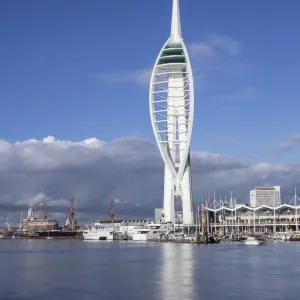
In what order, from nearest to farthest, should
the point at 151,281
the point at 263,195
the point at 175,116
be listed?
the point at 151,281
the point at 175,116
the point at 263,195

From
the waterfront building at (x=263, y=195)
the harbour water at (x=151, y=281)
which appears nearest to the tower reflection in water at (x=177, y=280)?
the harbour water at (x=151, y=281)

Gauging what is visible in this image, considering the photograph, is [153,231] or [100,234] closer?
[153,231]

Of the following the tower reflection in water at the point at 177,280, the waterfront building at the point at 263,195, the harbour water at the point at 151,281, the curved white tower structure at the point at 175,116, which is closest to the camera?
the tower reflection in water at the point at 177,280

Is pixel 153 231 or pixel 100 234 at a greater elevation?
pixel 153 231

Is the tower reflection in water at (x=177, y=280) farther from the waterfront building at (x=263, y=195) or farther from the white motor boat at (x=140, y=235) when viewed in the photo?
the waterfront building at (x=263, y=195)

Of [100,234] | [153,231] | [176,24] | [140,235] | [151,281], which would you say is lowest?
[151,281]

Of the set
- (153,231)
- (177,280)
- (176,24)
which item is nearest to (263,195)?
(153,231)

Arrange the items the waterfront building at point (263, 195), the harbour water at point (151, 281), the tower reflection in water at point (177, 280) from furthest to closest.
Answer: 1. the waterfront building at point (263, 195)
2. the harbour water at point (151, 281)
3. the tower reflection in water at point (177, 280)

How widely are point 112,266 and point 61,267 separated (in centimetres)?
435

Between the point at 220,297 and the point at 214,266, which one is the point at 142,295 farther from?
the point at 214,266

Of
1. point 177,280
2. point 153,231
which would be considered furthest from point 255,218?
point 177,280

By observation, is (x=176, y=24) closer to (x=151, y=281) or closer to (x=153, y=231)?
(x=153, y=231)

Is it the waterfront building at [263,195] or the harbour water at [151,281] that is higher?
the waterfront building at [263,195]

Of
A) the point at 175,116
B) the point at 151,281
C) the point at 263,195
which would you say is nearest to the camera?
the point at 151,281
